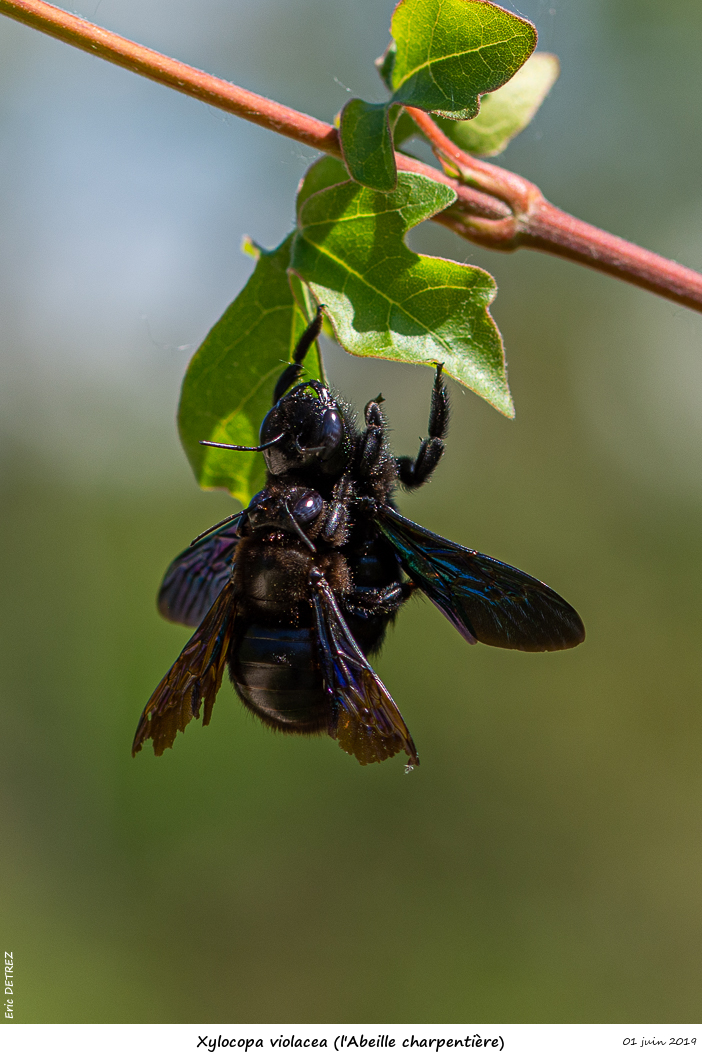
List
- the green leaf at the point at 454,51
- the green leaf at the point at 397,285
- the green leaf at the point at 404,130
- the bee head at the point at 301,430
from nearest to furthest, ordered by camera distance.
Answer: the green leaf at the point at 454,51
the green leaf at the point at 397,285
the bee head at the point at 301,430
the green leaf at the point at 404,130

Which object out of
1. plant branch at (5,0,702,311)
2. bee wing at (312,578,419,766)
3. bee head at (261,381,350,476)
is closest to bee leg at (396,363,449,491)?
bee head at (261,381,350,476)

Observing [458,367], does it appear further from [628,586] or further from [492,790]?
[628,586]

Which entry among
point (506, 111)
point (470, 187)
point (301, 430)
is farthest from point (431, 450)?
point (506, 111)

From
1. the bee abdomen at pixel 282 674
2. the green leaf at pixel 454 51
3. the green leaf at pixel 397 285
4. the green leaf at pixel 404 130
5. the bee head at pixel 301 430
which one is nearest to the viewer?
the green leaf at pixel 454 51

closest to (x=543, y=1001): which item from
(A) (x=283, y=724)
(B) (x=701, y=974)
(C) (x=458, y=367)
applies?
(B) (x=701, y=974)

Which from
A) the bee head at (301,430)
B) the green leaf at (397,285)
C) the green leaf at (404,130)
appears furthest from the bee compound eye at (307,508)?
the green leaf at (404,130)

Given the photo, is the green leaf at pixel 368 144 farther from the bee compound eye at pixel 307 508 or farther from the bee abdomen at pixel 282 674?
the bee abdomen at pixel 282 674

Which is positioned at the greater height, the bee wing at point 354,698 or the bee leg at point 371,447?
the bee leg at point 371,447

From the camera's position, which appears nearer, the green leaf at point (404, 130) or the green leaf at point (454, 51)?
the green leaf at point (454, 51)

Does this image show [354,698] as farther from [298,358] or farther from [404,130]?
[404,130]
